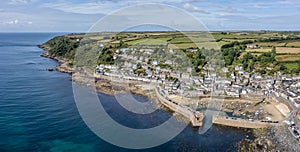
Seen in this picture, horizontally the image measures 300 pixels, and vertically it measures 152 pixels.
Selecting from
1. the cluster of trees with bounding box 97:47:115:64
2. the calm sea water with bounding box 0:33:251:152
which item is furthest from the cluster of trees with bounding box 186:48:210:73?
the calm sea water with bounding box 0:33:251:152

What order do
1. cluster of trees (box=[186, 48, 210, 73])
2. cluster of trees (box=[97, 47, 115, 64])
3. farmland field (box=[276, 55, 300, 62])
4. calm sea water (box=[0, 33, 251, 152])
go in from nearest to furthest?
calm sea water (box=[0, 33, 251, 152]) < cluster of trees (box=[186, 48, 210, 73]) < farmland field (box=[276, 55, 300, 62]) < cluster of trees (box=[97, 47, 115, 64])

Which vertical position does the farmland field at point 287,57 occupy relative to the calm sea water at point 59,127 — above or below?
above

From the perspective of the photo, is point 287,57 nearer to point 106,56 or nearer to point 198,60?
point 198,60

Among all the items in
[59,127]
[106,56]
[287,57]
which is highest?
[287,57]

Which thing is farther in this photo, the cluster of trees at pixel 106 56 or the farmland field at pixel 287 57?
the cluster of trees at pixel 106 56

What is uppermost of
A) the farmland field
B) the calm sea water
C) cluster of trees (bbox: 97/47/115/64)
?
the farmland field

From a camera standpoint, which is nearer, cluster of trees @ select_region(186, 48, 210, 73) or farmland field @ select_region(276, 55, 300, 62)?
cluster of trees @ select_region(186, 48, 210, 73)

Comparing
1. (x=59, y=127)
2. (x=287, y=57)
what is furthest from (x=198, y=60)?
(x=59, y=127)

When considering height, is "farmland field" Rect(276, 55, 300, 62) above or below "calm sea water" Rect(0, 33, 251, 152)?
above

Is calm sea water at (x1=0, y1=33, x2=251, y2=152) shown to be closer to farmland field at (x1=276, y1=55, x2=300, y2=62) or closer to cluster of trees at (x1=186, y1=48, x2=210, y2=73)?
cluster of trees at (x1=186, y1=48, x2=210, y2=73)

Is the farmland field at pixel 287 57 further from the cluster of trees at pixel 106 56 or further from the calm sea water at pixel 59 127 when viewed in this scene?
the cluster of trees at pixel 106 56

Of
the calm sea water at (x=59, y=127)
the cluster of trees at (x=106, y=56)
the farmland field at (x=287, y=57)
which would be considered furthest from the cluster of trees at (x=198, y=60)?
the calm sea water at (x=59, y=127)

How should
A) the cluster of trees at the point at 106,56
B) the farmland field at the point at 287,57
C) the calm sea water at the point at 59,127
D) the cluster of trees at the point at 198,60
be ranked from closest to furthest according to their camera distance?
the calm sea water at the point at 59,127 < the cluster of trees at the point at 198,60 < the farmland field at the point at 287,57 < the cluster of trees at the point at 106,56

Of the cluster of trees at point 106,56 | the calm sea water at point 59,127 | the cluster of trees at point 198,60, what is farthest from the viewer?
the cluster of trees at point 106,56
